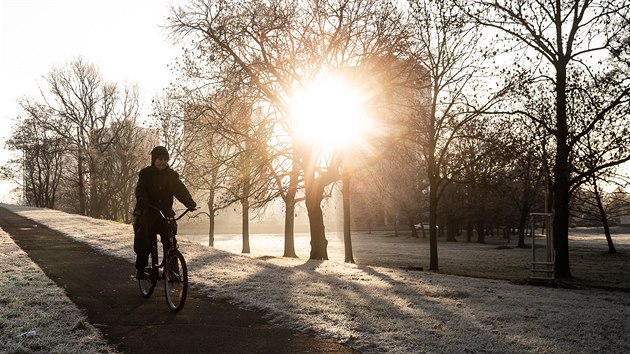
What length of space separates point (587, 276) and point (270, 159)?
15.2m

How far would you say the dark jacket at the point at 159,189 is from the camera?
754 cm

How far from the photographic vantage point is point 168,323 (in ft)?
21.9

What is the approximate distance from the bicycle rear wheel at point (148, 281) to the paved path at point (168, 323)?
135 millimetres

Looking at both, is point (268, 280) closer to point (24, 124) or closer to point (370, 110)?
point (370, 110)

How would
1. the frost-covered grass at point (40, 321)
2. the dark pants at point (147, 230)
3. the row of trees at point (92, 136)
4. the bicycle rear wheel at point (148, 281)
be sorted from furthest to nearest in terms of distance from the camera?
the row of trees at point (92, 136) < the bicycle rear wheel at point (148, 281) < the dark pants at point (147, 230) < the frost-covered grass at point (40, 321)

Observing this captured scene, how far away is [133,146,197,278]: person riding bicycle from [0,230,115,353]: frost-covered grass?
1336 millimetres

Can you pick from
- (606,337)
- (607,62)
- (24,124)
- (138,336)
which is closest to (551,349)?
(606,337)

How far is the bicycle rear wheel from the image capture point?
790 cm

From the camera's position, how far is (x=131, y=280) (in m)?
9.86

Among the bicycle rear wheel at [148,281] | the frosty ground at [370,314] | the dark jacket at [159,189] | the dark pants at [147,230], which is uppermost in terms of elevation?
the dark jacket at [159,189]

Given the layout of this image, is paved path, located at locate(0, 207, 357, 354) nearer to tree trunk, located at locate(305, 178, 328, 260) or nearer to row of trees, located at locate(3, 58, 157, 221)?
tree trunk, located at locate(305, 178, 328, 260)

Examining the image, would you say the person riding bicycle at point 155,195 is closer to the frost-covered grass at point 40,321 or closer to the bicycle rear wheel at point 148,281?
the bicycle rear wheel at point 148,281

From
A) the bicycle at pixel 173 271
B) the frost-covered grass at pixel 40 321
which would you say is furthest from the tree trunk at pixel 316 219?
the bicycle at pixel 173 271

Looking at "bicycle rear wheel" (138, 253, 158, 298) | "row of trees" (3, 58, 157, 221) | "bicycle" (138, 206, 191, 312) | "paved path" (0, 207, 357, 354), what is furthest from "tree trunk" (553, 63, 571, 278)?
"row of trees" (3, 58, 157, 221)
